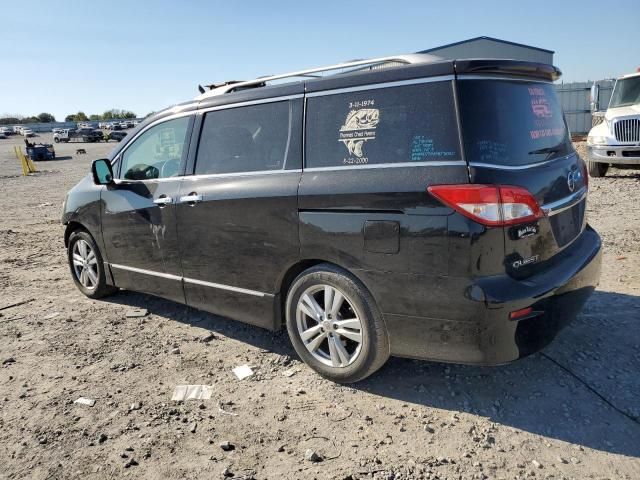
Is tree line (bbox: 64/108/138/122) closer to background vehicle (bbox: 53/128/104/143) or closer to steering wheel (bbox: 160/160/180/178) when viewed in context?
background vehicle (bbox: 53/128/104/143)

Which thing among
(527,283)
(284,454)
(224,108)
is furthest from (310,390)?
(224,108)

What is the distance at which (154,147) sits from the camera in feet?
15.2

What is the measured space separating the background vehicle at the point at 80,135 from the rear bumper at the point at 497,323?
2329 inches

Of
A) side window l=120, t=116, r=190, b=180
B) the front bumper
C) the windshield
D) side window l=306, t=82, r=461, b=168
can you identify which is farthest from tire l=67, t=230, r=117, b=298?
the windshield

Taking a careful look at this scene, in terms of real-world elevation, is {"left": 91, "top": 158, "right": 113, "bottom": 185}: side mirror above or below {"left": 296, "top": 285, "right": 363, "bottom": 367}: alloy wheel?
above

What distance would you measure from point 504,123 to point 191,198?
7.88ft

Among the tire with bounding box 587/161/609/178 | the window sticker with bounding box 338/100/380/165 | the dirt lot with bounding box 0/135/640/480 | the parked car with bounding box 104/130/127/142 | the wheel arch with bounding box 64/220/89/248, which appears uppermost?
the parked car with bounding box 104/130/127/142

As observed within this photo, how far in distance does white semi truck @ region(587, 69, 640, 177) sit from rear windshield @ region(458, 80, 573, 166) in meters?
10.0

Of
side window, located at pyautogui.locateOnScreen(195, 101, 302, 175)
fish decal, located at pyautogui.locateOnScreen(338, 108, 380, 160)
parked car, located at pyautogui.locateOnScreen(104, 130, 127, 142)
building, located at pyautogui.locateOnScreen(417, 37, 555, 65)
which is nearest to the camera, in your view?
fish decal, located at pyautogui.locateOnScreen(338, 108, 380, 160)

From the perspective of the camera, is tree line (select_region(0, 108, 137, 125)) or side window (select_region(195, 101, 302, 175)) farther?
tree line (select_region(0, 108, 137, 125))

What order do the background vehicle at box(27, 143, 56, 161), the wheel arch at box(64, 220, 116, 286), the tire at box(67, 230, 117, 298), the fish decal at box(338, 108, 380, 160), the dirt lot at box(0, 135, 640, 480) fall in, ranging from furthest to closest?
the background vehicle at box(27, 143, 56, 161)
the tire at box(67, 230, 117, 298)
the wheel arch at box(64, 220, 116, 286)
the fish decal at box(338, 108, 380, 160)
the dirt lot at box(0, 135, 640, 480)

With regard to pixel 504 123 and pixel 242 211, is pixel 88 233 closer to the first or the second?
pixel 242 211

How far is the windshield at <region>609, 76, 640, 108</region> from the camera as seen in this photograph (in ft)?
40.3

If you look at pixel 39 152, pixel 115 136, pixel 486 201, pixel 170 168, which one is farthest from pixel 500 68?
pixel 115 136
